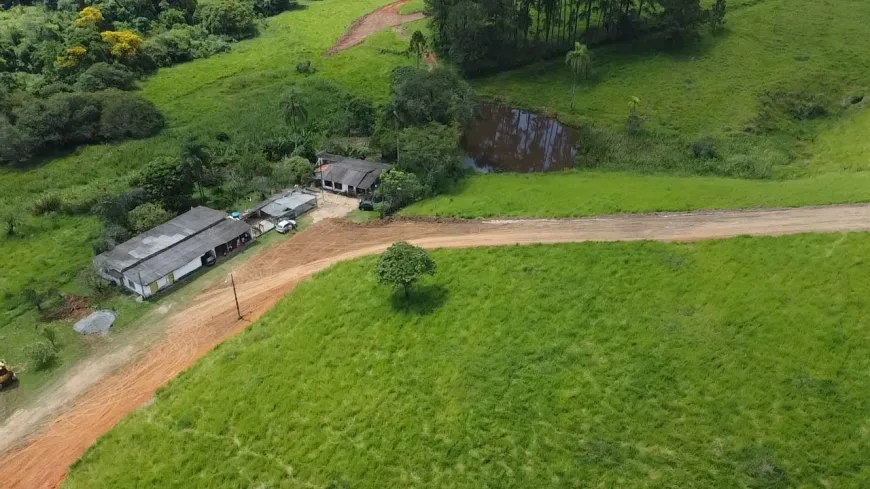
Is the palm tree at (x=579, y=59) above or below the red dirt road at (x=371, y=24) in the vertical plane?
below

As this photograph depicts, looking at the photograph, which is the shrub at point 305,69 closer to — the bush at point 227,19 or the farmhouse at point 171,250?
the bush at point 227,19

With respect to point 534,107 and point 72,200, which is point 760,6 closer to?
point 534,107

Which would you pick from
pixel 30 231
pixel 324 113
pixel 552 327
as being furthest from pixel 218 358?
pixel 324 113

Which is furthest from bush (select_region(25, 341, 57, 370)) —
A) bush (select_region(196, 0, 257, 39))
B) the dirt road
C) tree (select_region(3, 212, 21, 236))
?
bush (select_region(196, 0, 257, 39))

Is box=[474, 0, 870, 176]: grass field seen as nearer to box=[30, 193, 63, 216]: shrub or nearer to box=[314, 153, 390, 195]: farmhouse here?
box=[314, 153, 390, 195]: farmhouse

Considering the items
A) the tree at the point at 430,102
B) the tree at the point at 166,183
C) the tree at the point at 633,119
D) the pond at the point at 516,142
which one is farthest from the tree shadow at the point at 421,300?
the tree at the point at 633,119
